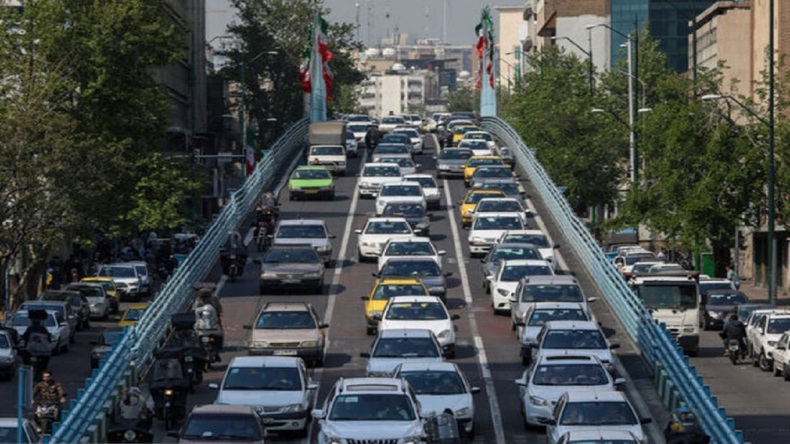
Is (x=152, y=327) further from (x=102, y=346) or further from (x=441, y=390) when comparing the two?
(x=441, y=390)

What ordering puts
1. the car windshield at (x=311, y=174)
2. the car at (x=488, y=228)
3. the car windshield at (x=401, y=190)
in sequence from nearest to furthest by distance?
the car at (x=488, y=228) < the car windshield at (x=401, y=190) < the car windshield at (x=311, y=174)

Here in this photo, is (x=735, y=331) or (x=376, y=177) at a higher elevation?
(x=376, y=177)

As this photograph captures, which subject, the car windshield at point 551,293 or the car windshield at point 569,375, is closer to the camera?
the car windshield at point 569,375

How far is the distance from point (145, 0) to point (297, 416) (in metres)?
41.7

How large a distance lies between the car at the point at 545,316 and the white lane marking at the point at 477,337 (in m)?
1.06

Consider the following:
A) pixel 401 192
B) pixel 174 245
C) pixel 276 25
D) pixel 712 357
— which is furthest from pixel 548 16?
pixel 712 357

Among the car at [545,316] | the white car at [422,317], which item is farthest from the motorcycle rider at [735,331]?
the white car at [422,317]

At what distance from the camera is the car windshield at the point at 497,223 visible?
57844 millimetres

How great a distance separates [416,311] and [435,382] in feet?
30.2

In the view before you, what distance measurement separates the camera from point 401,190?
65.6 m

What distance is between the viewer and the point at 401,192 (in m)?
65.4

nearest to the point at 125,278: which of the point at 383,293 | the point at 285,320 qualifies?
the point at 383,293

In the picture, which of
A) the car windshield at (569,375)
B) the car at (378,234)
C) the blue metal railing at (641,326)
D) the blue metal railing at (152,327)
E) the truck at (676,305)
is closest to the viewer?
the blue metal railing at (152,327)

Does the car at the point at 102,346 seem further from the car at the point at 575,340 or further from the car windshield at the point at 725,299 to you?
the car windshield at the point at 725,299
